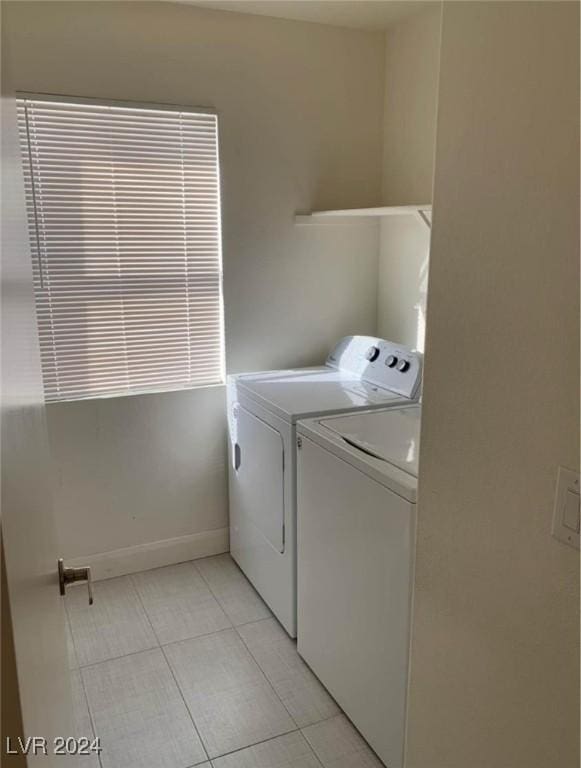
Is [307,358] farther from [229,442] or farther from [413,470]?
[413,470]

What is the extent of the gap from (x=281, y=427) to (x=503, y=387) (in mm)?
1332

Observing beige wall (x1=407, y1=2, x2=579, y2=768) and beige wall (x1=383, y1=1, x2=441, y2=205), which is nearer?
beige wall (x1=407, y1=2, x2=579, y2=768)

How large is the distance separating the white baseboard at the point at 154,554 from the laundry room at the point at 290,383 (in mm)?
18

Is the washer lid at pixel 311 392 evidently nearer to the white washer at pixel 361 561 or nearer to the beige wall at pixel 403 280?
the white washer at pixel 361 561

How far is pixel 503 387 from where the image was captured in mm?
1120

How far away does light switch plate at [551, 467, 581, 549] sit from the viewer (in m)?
0.98

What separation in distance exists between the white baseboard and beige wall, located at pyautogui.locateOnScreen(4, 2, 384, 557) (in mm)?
45

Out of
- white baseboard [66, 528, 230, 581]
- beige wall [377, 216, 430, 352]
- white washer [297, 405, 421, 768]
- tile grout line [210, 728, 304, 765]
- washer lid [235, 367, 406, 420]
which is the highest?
beige wall [377, 216, 430, 352]

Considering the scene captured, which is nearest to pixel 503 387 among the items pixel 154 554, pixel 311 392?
pixel 311 392

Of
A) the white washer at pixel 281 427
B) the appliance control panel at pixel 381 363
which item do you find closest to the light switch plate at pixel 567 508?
the white washer at pixel 281 427

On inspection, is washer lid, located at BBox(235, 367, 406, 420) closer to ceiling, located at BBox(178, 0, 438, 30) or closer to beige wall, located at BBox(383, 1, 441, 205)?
beige wall, located at BBox(383, 1, 441, 205)

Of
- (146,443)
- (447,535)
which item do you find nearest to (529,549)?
(447,535)

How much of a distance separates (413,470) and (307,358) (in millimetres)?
1495

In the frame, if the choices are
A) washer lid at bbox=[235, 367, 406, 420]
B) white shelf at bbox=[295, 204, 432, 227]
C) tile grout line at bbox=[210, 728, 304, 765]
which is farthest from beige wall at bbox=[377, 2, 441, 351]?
tile grout line at bbox=[210, 728, 304, 765]
